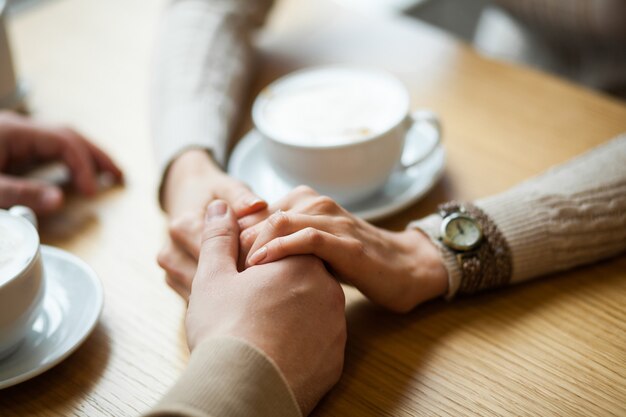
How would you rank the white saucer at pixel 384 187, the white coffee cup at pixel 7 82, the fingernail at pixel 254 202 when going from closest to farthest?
1. the fingernail at pixel 254 202
2. the white saucer at pixel 384 187
3. the white coffee cup at pixel 7 82

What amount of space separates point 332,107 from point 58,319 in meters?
0.39

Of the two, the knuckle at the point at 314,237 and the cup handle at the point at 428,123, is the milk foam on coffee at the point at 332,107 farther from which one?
the knuckle at the point at 314,237

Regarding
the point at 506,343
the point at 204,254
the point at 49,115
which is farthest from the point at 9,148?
the point at 506,343

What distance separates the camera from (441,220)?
717mm

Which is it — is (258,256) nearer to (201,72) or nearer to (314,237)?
(314,237)

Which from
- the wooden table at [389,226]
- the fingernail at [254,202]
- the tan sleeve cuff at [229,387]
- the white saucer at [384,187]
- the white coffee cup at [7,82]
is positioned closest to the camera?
the tan sleeve cuff at [229,387]

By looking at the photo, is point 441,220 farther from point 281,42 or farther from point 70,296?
point 281,42

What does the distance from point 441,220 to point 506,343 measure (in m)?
0.14

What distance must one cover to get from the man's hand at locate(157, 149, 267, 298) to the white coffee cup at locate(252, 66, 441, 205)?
0.24 feet

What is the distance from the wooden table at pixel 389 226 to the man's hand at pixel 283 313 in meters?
0.04

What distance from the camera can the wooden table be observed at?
0.60m

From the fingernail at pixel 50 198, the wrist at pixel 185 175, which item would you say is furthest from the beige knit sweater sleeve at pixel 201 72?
the fingernail at pixel 50 198

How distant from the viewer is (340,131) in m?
0.79

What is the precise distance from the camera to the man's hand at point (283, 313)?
0.56m
